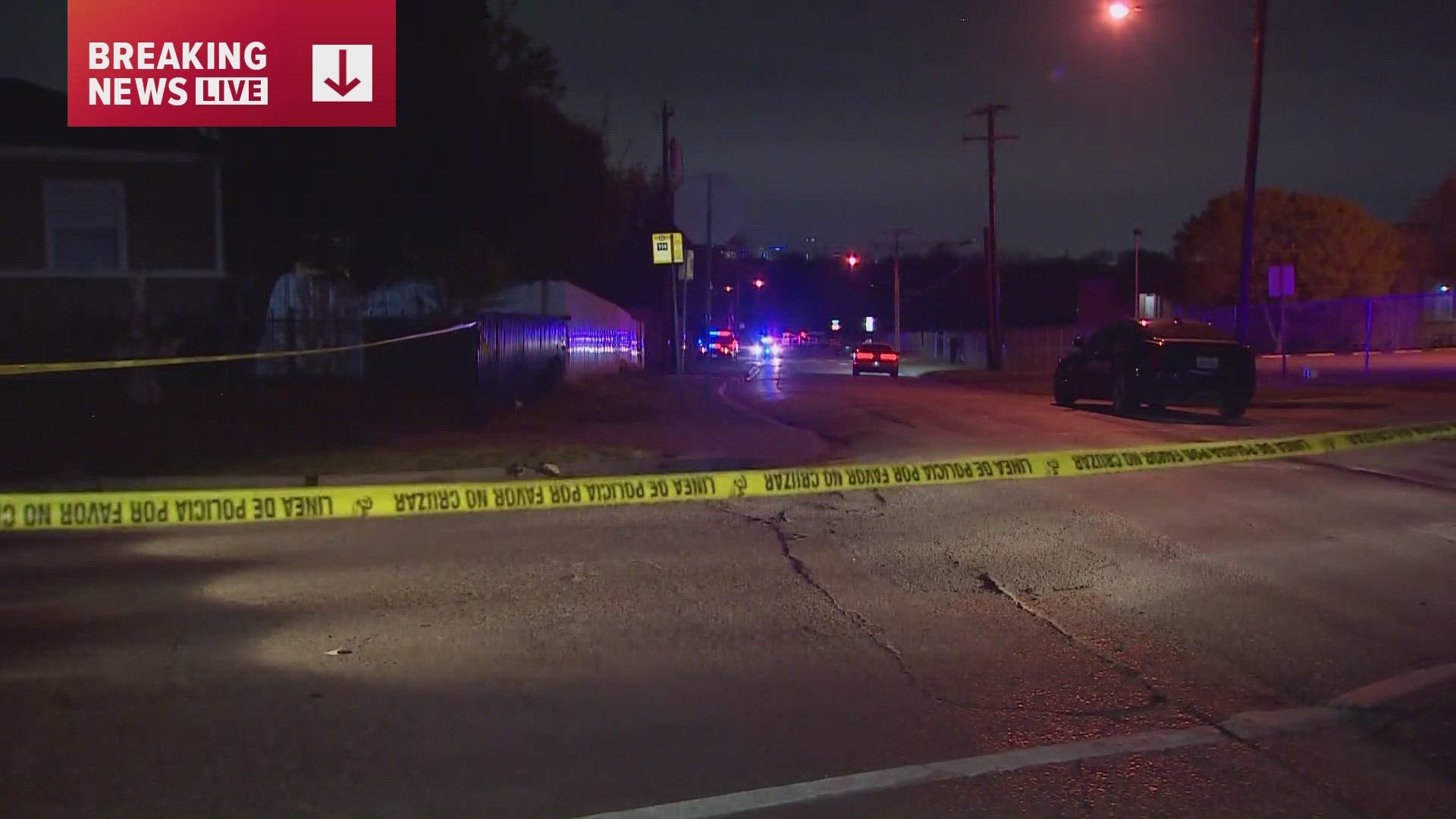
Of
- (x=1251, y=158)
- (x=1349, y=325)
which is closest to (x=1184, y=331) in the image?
(x=1251, y=158)

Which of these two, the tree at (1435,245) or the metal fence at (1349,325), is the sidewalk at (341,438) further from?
the tree at (1435,245)

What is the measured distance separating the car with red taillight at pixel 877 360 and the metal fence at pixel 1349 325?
535 inches

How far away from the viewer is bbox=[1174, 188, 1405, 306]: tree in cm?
6712

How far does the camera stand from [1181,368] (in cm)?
1855

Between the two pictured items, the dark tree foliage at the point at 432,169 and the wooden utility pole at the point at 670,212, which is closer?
the dark tree foliage at the point at 432,169

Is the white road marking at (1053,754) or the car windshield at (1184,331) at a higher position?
the car windshield at (1184,331)

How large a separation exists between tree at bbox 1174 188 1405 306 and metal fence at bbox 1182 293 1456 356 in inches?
228

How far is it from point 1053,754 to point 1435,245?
254ft

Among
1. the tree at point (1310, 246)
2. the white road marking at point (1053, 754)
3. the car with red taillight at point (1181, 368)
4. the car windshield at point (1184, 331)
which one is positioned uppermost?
the tree at point (1310, 246)

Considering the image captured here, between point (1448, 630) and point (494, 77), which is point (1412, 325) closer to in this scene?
point (494, 77)

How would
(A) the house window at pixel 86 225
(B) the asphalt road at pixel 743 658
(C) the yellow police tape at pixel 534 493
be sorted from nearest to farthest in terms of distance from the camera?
1. (B) the asphalt road at pixel 743 658
2. (C) the yellow police tape at pixel 534 493
3. (A) the house window at pixel 86 225

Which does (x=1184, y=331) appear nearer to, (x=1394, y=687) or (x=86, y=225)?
(x=1394, y=687)

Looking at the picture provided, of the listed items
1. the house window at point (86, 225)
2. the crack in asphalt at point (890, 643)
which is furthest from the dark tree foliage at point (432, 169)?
the crack in asphalt at point (890, 643)

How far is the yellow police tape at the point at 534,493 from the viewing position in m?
10.2
